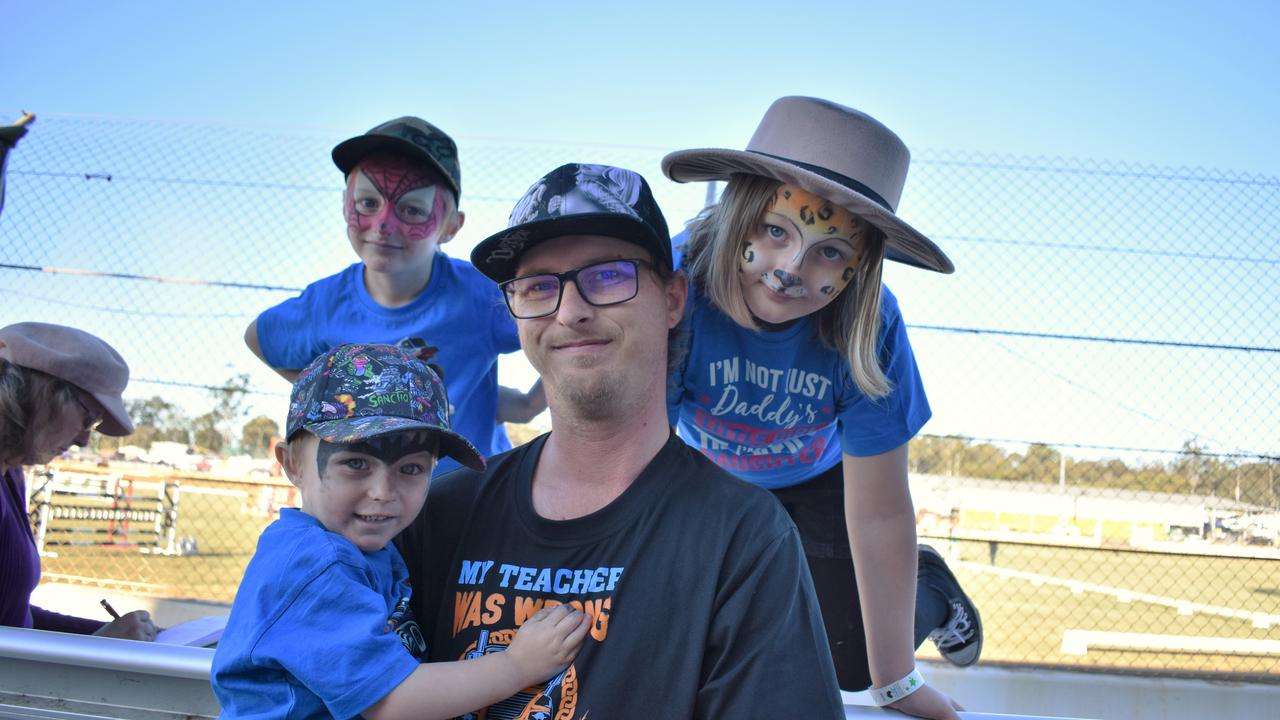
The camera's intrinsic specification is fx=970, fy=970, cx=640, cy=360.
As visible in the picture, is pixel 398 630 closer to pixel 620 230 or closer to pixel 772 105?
pixel 620 230

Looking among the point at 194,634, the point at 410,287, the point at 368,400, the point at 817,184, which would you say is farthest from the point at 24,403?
the point at 817,184

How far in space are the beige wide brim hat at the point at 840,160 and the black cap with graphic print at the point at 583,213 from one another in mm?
564

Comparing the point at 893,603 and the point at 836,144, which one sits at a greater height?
the point at 836,144

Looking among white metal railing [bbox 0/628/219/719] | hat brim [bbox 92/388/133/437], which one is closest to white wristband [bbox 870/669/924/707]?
white metal railing [bbox 0/628/219/719]

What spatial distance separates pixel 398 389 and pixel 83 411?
1332 mm

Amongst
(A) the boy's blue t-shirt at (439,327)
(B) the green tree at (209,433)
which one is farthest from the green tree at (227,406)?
(A) the boy's blue t-shirt at (439,327)

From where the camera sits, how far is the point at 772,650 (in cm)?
125

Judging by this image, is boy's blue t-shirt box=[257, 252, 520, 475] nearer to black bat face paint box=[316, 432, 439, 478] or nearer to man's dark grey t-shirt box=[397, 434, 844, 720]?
black bat face paint box=[316, 432, 439, 478]

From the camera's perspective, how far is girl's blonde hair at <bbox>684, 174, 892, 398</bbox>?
207 cm

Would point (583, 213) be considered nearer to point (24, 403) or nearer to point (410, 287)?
point (410, 287)

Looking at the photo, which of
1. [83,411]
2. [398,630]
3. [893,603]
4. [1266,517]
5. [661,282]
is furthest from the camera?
[1266,517]

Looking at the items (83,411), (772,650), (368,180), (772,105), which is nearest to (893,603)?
(772,650)

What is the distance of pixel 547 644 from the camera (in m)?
1.29

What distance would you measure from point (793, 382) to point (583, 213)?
0.92m
